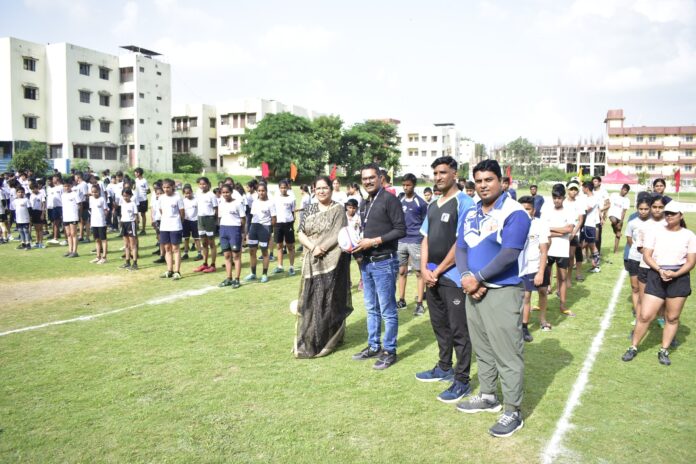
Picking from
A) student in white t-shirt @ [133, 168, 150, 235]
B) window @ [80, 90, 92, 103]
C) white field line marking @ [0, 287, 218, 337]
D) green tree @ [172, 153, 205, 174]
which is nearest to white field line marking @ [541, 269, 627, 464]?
white field line marking @ [0, 287, 218, 337]

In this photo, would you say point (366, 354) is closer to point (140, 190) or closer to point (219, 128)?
point (140, 190)

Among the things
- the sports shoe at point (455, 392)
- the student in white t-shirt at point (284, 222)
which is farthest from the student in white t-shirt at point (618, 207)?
the sports shoe at point (455, 392)

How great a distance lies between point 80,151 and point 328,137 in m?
27.5

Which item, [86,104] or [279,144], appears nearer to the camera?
[86,104]

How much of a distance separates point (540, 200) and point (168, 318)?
20.3 ft

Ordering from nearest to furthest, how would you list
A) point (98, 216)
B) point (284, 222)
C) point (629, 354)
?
point (629, 354)
point (284, 222)
point (98, 216)

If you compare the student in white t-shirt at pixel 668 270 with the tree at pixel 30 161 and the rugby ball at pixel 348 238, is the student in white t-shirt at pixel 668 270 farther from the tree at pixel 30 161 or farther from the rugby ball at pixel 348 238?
the tree at pixel 30 161

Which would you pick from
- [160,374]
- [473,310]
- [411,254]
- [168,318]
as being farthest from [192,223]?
[473,310]

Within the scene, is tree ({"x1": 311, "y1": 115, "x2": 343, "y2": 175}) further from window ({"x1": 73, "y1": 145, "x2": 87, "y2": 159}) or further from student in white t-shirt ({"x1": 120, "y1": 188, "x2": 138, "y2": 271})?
student in white t-shirt ({"x1": 120, "y1": 188, "x2": 138, "y2": 271})

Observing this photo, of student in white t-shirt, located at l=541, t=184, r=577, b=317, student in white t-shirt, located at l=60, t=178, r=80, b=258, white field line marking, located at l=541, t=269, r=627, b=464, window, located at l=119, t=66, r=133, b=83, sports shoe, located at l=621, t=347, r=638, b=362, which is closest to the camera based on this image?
white field line marking, located at l=541, t=269, r=627, b=464

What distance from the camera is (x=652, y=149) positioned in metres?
79.1

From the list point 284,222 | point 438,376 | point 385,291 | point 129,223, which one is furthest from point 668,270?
point 129,223

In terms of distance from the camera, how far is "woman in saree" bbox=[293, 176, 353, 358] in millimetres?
5742

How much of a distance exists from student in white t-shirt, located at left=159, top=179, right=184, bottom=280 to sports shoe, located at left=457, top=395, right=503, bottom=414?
7388mm
